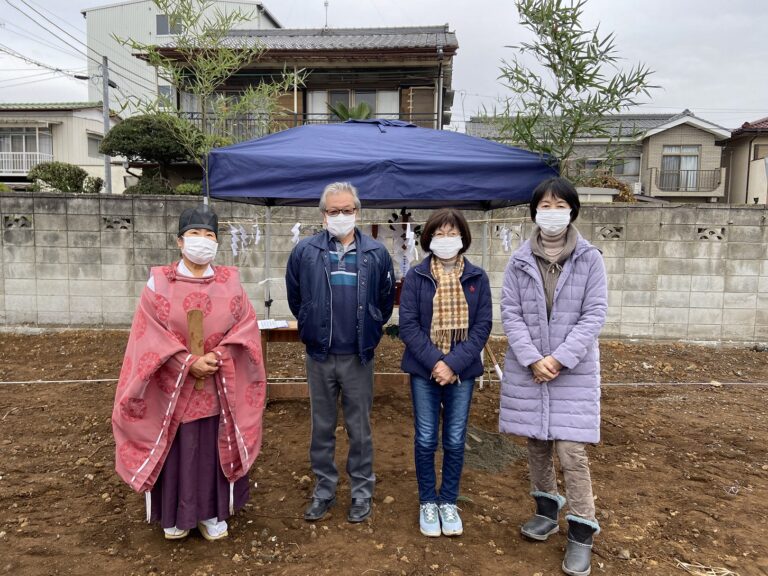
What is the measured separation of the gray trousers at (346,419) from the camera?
2881 millimetres

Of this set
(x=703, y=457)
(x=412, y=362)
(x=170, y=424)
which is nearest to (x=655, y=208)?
(x=703, y=457)

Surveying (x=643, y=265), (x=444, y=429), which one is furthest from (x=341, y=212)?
(x=643, y=265)

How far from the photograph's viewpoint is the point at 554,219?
8.70ft

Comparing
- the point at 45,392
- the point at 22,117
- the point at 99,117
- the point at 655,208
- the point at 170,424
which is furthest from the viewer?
the point at 99,117

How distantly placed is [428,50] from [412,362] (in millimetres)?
12436

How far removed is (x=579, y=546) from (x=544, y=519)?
28 centimetres

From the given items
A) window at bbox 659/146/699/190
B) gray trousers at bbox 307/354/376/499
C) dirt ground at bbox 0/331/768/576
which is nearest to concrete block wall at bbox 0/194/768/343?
dirt ground at bbox 0/331/768/576

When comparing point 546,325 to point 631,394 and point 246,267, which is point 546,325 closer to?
point 631,394

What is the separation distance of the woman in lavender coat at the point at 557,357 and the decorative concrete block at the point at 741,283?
17.1ft

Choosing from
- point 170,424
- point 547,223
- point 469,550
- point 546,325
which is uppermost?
point 547,223

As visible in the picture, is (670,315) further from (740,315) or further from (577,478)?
(577,478)

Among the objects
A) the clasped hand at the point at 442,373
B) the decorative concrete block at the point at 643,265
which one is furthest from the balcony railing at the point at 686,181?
the clasped hand at the point at 442,373

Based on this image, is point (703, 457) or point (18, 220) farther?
point (18, 220)

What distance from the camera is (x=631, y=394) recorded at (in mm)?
5168
